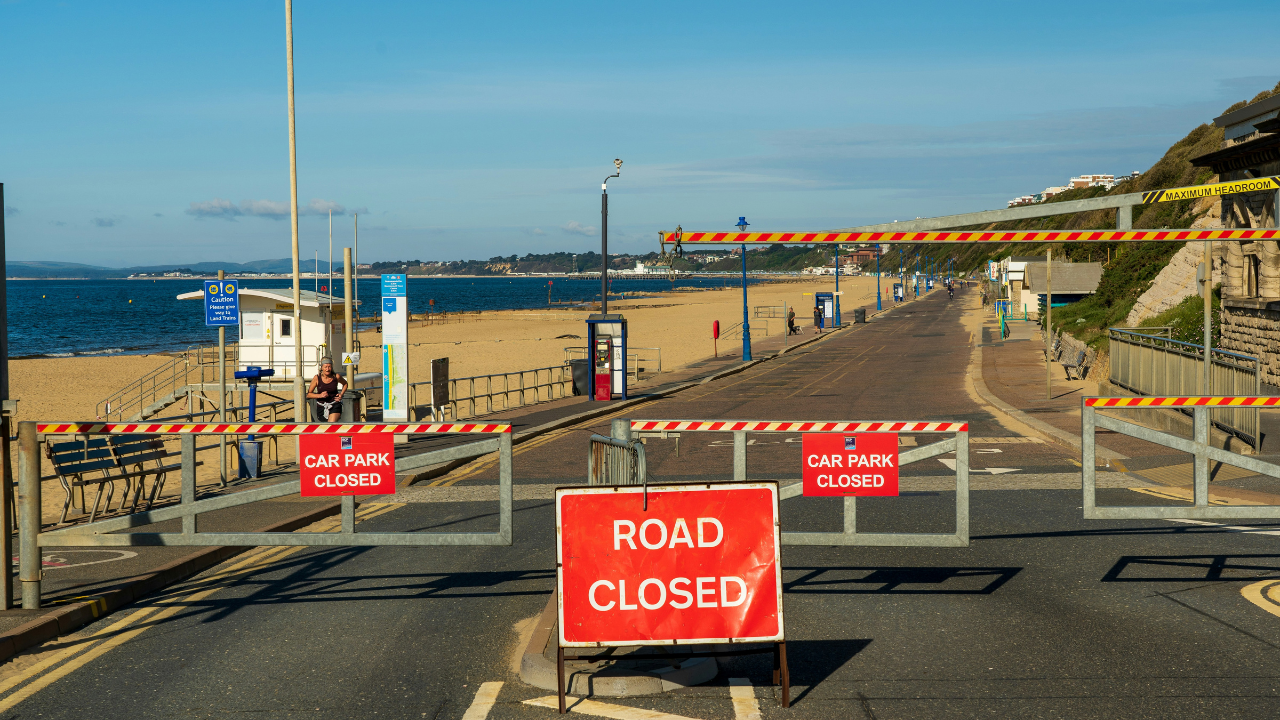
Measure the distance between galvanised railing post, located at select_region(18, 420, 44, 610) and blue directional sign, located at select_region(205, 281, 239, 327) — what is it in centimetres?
967

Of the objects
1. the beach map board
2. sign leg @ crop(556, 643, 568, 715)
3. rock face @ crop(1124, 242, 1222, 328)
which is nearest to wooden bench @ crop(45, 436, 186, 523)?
the beach map board

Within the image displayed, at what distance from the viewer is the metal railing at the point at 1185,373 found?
611 inches

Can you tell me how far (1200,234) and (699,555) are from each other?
4.94 meters

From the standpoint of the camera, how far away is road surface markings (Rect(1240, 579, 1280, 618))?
23.7 ft

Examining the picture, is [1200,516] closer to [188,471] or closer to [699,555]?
[699,555]

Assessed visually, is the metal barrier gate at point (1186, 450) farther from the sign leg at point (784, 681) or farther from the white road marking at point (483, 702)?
the white road marking at point (483, 702)

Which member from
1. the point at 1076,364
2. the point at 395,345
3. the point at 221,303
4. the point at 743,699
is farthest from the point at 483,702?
the point at 1076,364

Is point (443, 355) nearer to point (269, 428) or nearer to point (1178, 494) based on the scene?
point (1178, 494)

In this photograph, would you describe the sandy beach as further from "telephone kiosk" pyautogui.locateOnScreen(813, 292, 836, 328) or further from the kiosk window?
the kiosk window

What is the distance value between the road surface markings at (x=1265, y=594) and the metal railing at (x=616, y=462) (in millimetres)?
4549

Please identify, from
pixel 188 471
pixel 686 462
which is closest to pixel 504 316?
pixel 686 462

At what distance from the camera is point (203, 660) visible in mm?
6438

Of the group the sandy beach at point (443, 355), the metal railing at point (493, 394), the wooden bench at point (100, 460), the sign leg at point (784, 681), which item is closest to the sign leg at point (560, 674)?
the sign leg at point (784, 681)

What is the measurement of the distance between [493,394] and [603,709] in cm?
1788
